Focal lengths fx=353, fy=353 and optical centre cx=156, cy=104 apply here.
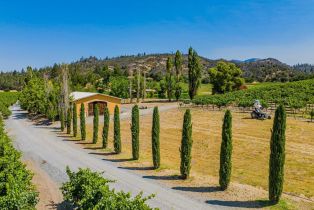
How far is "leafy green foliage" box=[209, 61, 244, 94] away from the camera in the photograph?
94.1m

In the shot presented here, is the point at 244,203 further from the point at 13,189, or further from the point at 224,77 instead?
the point at 224,77

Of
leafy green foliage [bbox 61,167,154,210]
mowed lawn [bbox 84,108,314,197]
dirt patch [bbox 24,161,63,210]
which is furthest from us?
mowed lawn [bbox 84,108,314,197]

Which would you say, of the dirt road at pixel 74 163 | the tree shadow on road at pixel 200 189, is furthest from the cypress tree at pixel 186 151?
the dirt road at pixel 74 163

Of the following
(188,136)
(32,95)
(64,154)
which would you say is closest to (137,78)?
(32,95)

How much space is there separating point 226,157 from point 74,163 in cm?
1365

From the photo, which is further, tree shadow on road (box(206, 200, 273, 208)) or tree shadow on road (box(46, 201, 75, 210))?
tree shadow on road (box(46, 201, 75, 210))

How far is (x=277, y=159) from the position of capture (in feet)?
62.4

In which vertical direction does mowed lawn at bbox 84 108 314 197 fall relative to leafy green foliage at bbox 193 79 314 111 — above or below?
below

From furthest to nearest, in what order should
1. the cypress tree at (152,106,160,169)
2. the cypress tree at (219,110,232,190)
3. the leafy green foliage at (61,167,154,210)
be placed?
the cypress tree at (152,106,160,169)
the cypress tree at (219,110,232,190)
the leafy green foliage at (61,167,154,210)

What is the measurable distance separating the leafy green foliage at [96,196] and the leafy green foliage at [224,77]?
80.2 meters

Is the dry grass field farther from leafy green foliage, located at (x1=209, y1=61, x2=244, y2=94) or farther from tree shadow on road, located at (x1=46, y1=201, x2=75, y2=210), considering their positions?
leafy green foliage, located at (x1=209, y1=61, x2=244, y2=94)

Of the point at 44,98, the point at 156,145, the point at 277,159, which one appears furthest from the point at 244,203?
the point at 44,98

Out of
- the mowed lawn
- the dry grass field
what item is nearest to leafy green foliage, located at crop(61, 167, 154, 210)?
the dry grass field

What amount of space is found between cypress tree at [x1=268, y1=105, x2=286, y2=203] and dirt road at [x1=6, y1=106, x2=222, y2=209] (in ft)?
10.9
